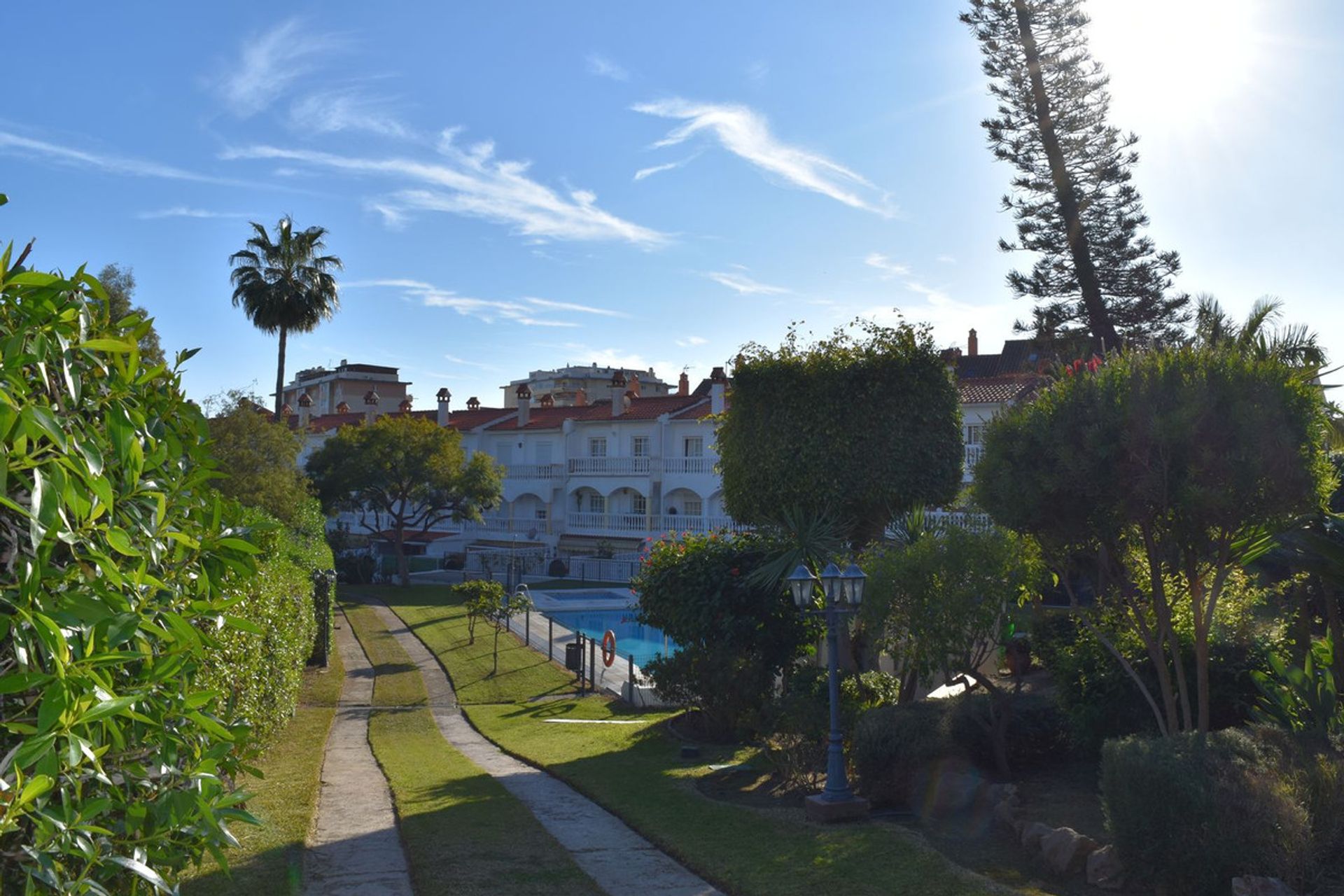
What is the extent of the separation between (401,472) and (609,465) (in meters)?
12.3

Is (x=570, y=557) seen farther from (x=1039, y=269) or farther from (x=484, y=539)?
(x=1039, y=269)

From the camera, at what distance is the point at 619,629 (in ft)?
127

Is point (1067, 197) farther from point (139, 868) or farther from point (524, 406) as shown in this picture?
point (524, 406)

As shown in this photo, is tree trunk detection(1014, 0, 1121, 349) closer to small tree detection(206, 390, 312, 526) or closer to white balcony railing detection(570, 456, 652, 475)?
small tree detection(206, 390, 312, 526)

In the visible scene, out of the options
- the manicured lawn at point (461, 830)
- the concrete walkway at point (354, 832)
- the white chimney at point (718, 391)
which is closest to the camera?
the concrete walkway at point (354, 832)

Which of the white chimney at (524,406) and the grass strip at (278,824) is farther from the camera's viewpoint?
the white chimney at (524,406)

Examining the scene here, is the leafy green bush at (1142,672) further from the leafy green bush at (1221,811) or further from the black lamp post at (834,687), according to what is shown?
the leafy green bush at (1221,811)

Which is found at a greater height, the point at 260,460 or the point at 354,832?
the point at 260,460

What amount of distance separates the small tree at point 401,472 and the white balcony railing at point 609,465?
8.12 metres

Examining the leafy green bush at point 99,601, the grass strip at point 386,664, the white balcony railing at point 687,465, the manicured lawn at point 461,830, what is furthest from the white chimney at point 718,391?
the leafy green bush at point 99,601

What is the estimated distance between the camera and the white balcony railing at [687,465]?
5050 cm

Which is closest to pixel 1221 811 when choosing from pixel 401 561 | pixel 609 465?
pixel 401 561

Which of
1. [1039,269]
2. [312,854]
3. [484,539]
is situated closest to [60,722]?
[312,854]

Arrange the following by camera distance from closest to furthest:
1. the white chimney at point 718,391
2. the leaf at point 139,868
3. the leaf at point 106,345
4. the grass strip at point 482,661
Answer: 1. the leaf at point 139,868
2. the leaf at point 106,345
3. the grass strip at point 482,661
4. the white chimney at point 718,391
